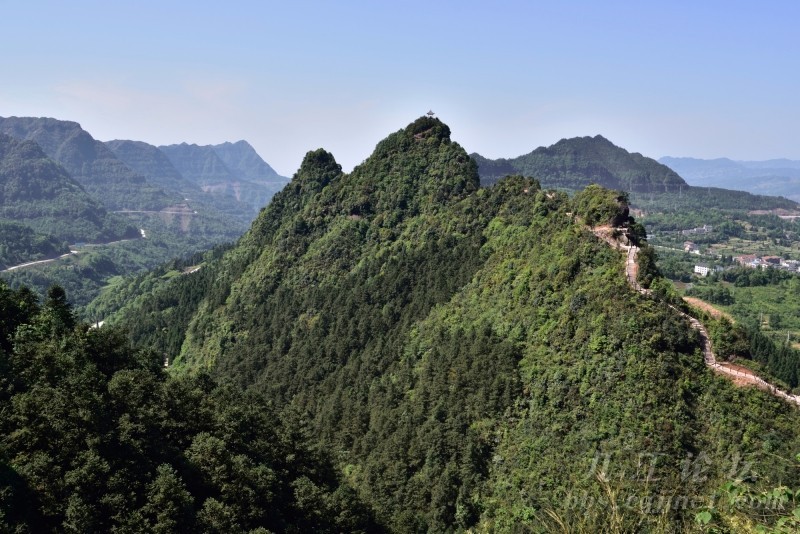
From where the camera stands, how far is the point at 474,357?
143 feet

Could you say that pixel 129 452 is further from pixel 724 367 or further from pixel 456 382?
pixel 724 367

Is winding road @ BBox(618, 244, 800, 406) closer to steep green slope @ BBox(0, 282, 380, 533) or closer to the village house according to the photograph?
steep green slope @ BBox(0, 282, 380, 533)

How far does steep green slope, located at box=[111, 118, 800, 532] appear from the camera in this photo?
30844 mm

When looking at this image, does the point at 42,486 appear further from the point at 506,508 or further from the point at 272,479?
the point at 506,508

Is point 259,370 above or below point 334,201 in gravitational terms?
below

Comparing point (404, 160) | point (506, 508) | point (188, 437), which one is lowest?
point (506, 508)

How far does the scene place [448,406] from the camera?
139 ft

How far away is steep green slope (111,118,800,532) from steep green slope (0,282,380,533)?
7722 mm

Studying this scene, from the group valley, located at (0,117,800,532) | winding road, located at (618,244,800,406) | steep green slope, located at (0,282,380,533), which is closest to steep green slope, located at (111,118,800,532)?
valley, located at (0,117,800,532)

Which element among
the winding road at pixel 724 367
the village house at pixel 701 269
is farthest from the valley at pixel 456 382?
the village house at pixel 701 269

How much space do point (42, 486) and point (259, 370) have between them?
1603 inches

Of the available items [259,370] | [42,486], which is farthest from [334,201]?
[42,486]

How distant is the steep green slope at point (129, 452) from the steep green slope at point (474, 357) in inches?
304

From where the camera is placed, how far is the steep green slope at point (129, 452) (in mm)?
22016
